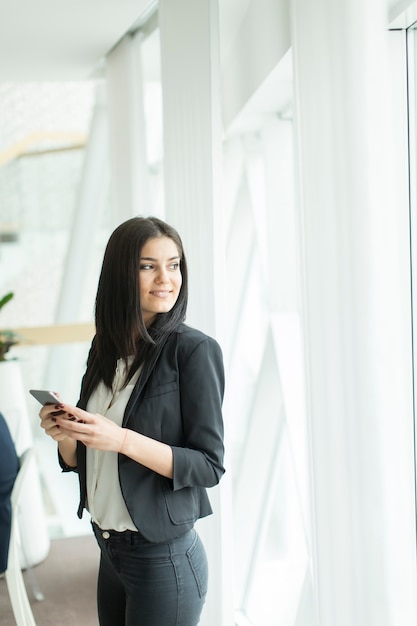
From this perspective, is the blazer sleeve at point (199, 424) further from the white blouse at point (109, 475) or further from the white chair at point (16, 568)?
the white chair at point (16, 568)

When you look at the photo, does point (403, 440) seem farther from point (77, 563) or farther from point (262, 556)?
point (262, 556)

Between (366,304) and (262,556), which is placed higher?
(366,304)

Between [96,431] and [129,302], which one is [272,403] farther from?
[96,431]

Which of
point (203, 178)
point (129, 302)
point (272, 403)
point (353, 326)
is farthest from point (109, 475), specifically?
point (272, 403)

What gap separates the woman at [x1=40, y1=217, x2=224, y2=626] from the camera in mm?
1722

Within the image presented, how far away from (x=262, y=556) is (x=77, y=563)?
1.33m

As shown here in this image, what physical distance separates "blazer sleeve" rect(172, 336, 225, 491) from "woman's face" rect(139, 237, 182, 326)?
0.16m

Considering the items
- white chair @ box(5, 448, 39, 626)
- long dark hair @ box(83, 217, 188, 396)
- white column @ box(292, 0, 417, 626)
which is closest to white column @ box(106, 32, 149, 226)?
white chair @ box(5, 448, 39, 626)

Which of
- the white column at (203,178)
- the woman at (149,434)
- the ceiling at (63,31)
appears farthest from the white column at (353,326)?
the ceiling at (63,31)

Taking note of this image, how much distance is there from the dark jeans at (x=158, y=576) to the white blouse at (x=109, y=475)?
0.04 m

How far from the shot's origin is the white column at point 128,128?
498cm

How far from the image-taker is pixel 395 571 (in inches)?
82.0

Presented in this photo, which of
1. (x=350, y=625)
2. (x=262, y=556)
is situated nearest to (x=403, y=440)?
(x=350, y=625)

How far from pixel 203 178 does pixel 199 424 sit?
1.74 m
